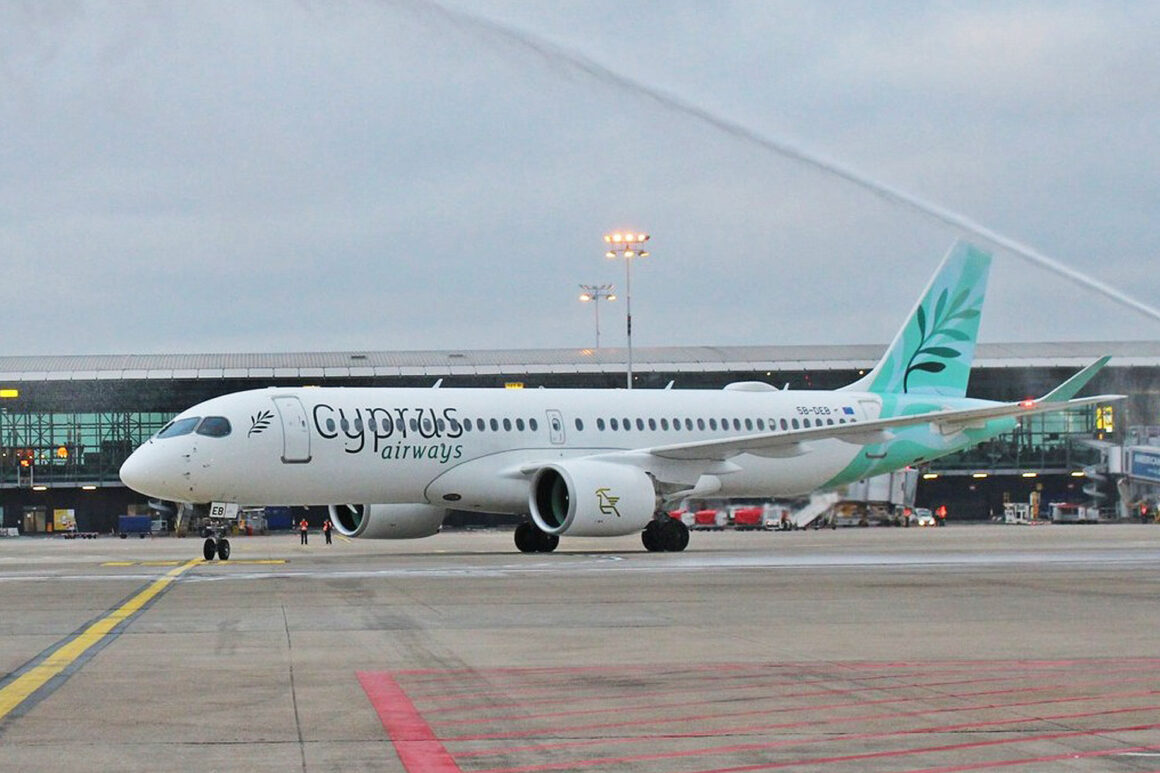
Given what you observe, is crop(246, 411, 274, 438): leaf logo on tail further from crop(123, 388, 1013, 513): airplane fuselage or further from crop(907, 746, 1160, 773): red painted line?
crop(907, 746, 1160, 773): red painted line

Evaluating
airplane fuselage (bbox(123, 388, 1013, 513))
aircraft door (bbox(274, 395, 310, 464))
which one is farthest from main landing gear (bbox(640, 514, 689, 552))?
aircraft door (bbox(274, 395, 310, 464))

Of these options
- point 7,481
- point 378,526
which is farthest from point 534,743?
point 7,481

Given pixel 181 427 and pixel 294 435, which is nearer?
pixel 181 427

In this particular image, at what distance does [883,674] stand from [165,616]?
32.9 feet

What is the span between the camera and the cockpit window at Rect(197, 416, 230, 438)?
35375 mm

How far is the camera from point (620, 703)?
38.2 ft

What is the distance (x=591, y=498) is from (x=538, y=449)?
380 centimetres

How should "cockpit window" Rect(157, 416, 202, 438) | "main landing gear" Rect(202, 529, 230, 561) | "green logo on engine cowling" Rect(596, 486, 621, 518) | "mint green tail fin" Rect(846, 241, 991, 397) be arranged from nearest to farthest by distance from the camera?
"main landing gear" Rect(202, 529, 230, 561) → "cockpit window" Rect(157, 416, 202, 438) → "green logo on engine cowling" Rect(596, 486, 621, 518) → "mint green tail fin" Rect(846, 241, 991, 397)

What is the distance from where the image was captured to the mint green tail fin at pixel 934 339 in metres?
47.6

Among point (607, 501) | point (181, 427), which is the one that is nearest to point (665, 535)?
point (607, 501)

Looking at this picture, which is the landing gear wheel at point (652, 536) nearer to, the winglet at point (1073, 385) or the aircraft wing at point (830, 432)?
the aircraft wing at point (830, 432)

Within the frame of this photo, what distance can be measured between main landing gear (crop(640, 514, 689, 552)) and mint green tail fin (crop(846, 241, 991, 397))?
1038 cm

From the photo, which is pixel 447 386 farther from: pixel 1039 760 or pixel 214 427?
pixel 1039 760

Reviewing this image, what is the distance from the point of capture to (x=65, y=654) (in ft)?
49.9
